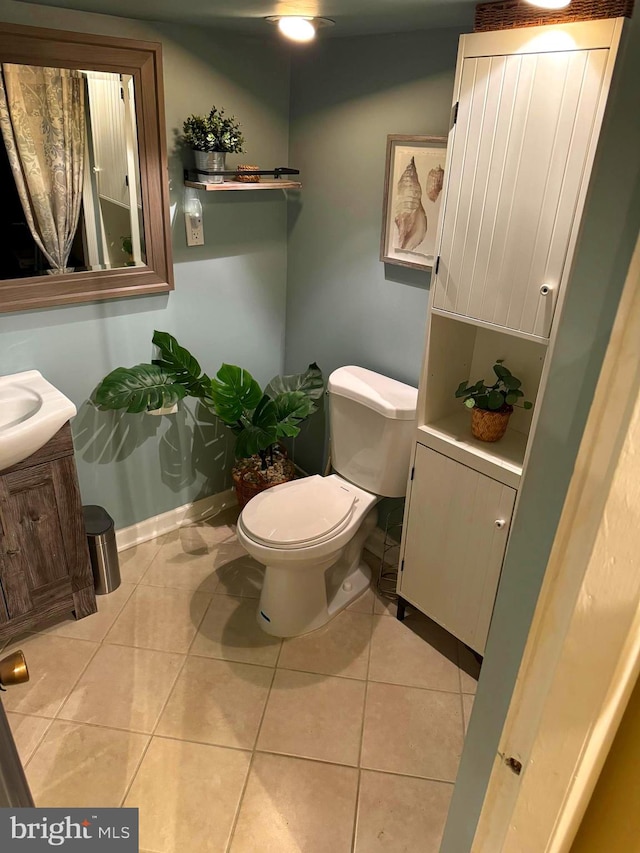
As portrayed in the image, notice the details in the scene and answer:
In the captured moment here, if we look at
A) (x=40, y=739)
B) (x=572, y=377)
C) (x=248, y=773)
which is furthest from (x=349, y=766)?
(x=572, y=377)

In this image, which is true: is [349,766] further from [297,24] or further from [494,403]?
[297,24]

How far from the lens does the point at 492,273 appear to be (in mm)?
1729

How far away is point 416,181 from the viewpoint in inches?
85.3

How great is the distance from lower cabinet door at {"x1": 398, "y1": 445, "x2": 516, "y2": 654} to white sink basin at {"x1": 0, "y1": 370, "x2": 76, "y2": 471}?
1.20 metres

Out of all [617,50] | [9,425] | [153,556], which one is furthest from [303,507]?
[617,50]

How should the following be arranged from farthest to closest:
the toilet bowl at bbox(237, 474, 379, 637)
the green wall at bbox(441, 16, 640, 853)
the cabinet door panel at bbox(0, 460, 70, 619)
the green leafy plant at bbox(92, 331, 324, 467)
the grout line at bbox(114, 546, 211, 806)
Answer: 1. the green leafy plant at bbox(92, 331, 324, 467)
2. the toilet bowl at bbox(237, 474, 379, 637)
3. the cabinet door panel at bbox(0, 460, 70, 619)
4. the grout line at bbox(114, 546, 211, 806)
5. the green wall at bbox(441, 16, 640, 853)

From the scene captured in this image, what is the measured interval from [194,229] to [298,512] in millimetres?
1211

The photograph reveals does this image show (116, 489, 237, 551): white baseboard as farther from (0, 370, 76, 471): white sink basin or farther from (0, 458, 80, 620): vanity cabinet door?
(0, 370, 76, 471): white sink basin

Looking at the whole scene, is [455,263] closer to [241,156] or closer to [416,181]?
[416,181]

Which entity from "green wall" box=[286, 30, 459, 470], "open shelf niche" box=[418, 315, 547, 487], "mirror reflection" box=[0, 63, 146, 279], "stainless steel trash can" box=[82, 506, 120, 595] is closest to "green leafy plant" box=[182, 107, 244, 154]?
"mirror reflection" box=[0, 63, 146, 279]

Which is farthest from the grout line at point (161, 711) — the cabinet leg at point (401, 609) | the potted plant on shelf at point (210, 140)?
the potted plant on shelf at point (210, 140)

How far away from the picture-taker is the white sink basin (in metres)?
1.84

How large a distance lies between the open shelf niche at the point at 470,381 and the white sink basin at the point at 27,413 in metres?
1.20

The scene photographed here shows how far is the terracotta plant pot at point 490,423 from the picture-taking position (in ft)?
6.32
